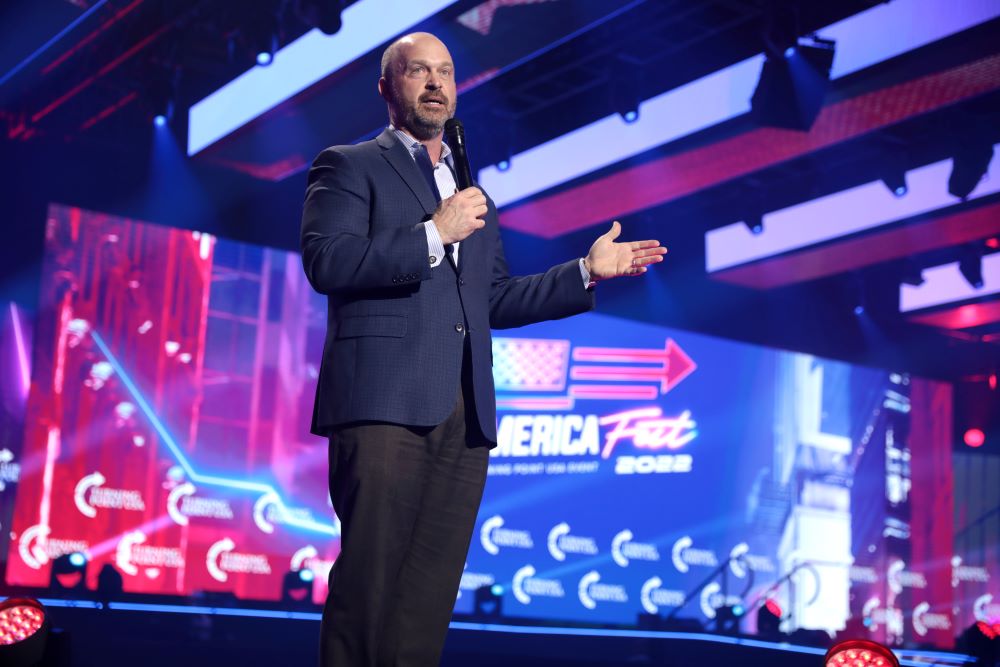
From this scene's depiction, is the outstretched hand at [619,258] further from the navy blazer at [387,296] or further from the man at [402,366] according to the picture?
the navy blazer at [387,296]

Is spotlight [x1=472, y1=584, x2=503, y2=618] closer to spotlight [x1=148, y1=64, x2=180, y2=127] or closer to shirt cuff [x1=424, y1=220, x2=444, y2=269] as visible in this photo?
spotlight [x1=148, y1=64, x2=180, y2=127]

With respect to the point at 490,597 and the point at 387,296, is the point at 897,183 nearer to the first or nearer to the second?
the point at 490,597

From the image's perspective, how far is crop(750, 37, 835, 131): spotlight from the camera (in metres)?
5.80

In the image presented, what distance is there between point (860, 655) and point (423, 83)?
1.55 m

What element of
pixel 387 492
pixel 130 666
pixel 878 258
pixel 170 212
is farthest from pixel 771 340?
pixel 387 492

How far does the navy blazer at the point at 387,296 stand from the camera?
168cm

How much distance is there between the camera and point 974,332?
11.4 m

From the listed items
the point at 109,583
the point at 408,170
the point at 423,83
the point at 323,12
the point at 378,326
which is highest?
the point at 323,12

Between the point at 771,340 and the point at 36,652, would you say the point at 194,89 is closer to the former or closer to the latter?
the point at 36,652

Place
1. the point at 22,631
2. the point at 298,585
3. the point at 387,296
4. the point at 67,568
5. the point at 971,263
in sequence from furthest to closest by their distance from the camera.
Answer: the point at 971,263 → the point at 298,585 → the point at 67,568 → the point at 22,631 → the point at 387,296

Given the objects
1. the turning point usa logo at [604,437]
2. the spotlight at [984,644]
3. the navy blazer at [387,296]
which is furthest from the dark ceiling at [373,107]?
the navy blazer at [387,296]

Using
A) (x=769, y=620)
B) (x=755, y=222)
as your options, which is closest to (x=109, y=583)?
(x=769, y=620)

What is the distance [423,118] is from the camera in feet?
6.10

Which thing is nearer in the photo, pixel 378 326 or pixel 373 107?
pixel 378 326
